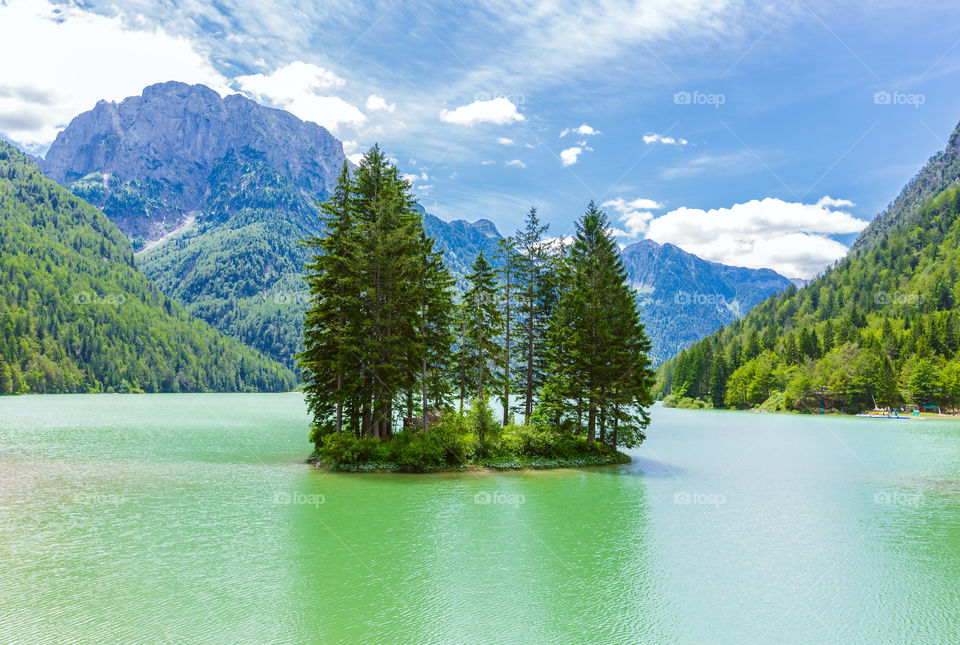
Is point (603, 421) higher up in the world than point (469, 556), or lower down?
higher up

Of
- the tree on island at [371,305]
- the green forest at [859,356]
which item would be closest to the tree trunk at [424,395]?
the tree on island at [371,305]

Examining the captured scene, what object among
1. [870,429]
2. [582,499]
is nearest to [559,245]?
[582,499]

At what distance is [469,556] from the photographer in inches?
722

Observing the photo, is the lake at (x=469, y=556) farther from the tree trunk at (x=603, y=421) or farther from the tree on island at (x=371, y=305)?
the tree trunk at (x=603, y=421)

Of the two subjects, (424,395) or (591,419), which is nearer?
(424,395)

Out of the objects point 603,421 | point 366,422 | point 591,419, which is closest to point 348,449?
point 366,422

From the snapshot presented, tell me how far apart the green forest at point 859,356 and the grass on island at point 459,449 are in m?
60.1

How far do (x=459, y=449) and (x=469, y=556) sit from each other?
18541mm

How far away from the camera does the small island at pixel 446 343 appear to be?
36.9 m

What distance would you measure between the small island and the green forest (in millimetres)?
56487

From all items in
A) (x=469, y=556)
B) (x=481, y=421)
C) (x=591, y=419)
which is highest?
(x=481, y=421)

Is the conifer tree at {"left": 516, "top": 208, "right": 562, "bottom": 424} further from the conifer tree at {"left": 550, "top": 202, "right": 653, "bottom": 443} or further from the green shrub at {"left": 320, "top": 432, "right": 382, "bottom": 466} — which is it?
the green shrub at {"left": 320, "top": 432, "right": 382, "bottom": 466}

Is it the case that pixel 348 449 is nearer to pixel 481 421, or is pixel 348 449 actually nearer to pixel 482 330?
pixel 481 421

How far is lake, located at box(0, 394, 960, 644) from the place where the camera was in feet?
42.7
